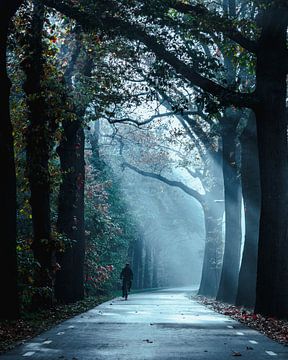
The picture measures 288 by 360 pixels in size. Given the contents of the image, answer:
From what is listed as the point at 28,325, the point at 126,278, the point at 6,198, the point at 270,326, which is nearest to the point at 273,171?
the point at 270,326

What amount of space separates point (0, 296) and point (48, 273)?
4.71 m

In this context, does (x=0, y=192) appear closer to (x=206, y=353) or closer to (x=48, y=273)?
(x=48, y=273)

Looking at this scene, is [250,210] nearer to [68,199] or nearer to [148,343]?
[68,199]

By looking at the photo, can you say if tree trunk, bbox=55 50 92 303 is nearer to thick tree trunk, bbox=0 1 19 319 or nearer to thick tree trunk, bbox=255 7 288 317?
thick tree trunk, bbox=255 7 288 317

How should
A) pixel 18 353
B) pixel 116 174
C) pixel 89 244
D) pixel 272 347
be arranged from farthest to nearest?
pixel 116 174 → pixel 89 244 → pixel 272 347 → pixel 18 353

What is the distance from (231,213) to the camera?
109 feet

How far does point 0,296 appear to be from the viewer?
52.1 feet

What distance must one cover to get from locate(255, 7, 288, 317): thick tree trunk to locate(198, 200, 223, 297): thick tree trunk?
25.0 m

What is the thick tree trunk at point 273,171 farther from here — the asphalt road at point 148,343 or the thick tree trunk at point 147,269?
the thick tree trunk at point 147,269

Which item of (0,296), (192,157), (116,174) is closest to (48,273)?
(0,296)

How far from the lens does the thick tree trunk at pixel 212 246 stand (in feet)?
146

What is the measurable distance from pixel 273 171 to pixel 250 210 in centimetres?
760

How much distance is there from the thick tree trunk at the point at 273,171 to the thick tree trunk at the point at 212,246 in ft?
82.0

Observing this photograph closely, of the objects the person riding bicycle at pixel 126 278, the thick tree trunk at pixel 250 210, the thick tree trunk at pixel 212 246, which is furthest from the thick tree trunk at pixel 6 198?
the thick tree trunk at pixel 212 246
